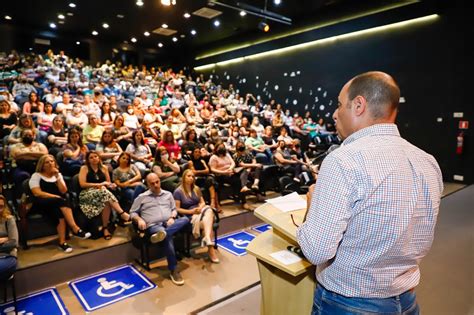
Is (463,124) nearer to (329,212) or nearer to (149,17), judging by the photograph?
(329,212)

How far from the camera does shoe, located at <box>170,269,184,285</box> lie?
9.21 feet

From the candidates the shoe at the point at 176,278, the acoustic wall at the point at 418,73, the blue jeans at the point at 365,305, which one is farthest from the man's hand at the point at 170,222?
the acoustic wall at the point at 418,73

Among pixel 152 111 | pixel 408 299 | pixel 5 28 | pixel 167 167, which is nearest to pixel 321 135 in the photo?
pixel 152 111

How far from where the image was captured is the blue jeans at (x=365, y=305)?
35.8 inches

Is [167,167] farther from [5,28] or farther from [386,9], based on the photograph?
[5,28]

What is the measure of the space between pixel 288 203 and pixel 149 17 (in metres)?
10.1

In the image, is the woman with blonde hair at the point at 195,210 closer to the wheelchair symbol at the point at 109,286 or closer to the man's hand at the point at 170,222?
the man's hand at the point at 170,222

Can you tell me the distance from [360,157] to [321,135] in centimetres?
832

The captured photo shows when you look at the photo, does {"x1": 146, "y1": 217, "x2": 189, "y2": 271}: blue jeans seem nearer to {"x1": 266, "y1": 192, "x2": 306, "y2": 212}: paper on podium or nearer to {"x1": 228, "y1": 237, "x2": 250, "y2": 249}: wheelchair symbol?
{"x1": 228, "y1": 237, "x2": 250, "y2": 249}: wheelchair symbol

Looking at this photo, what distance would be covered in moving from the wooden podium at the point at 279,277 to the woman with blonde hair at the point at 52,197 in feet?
7.57

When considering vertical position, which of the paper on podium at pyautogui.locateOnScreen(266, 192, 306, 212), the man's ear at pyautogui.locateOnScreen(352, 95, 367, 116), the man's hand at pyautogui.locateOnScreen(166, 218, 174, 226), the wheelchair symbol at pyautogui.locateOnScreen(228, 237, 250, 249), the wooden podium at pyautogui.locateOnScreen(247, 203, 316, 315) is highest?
the man's ear at pyautogui.locateOnScreen(352, 95, 367, 116)

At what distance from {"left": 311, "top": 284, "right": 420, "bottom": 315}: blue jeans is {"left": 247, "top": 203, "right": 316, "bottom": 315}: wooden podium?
399 mm

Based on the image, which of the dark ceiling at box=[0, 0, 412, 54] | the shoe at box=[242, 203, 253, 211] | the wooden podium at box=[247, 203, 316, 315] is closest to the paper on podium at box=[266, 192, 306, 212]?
the wooden podium at box=[247, 203, 316, 315]

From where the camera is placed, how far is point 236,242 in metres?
3.85
